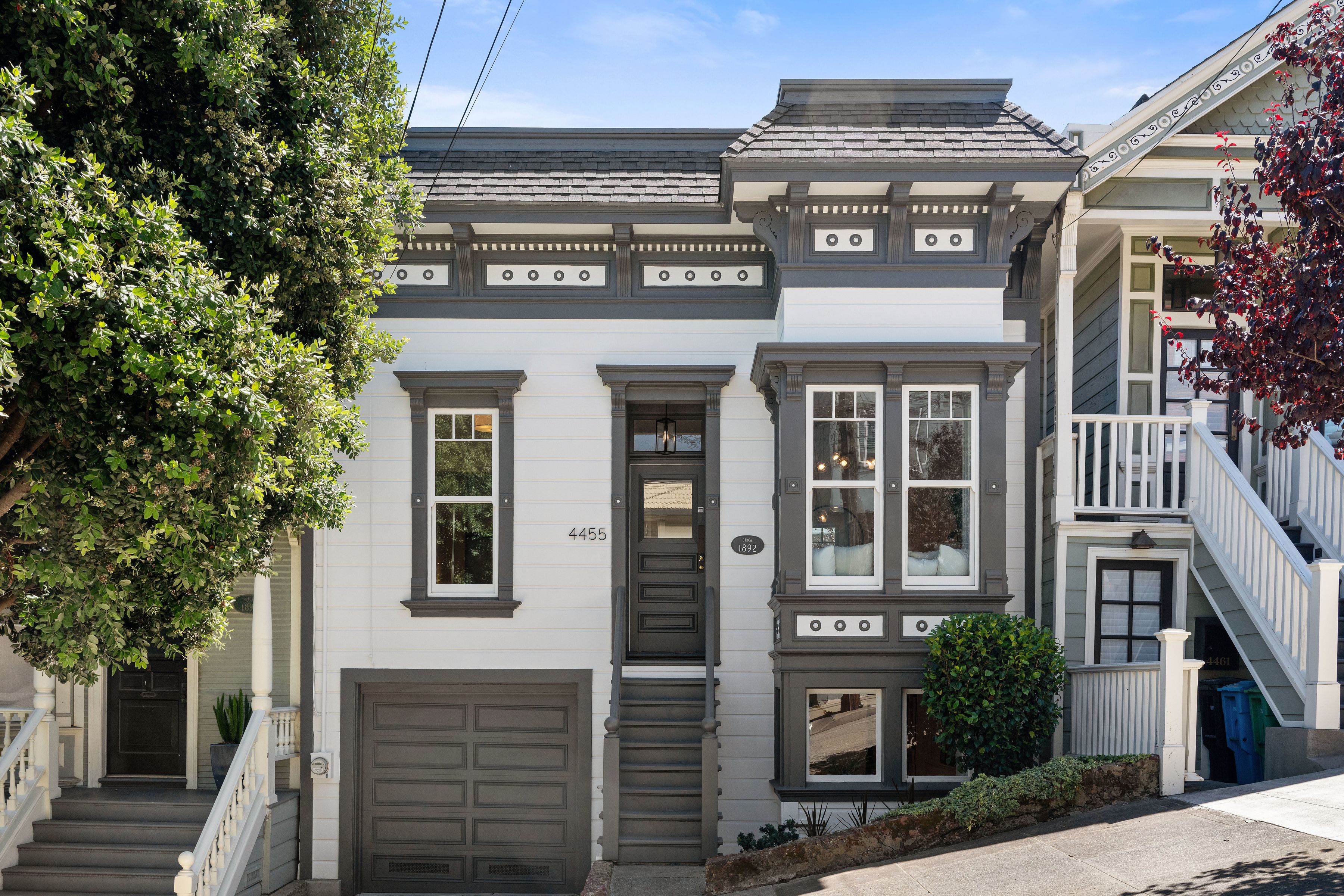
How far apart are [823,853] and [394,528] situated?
530 cm

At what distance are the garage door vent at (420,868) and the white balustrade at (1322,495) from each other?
8982 millimetres

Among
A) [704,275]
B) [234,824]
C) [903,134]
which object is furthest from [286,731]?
[903,134]

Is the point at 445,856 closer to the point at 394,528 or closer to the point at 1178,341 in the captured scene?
the point at 394,528

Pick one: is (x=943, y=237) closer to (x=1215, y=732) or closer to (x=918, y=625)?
(x=918, y=625)

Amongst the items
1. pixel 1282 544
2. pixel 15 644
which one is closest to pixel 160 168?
pixel 15 644

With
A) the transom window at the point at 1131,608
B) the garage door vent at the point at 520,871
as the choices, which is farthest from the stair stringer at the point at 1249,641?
the garage door vent at the point at 520,871

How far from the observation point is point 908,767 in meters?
9.89

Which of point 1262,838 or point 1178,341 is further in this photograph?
point 1178,341

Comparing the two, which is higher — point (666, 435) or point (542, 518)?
point (666, 435)

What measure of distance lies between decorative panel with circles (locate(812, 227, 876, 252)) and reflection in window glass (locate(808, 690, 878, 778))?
13.8 feet

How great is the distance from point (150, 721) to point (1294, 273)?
1109cm

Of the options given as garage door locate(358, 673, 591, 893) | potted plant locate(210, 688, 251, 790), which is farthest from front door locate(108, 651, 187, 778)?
garage door locate(358, 673, 591, 893)

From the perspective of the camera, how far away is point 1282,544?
8.84 metres

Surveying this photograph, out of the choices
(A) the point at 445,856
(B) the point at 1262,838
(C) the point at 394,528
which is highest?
(C) the point at 394,528
